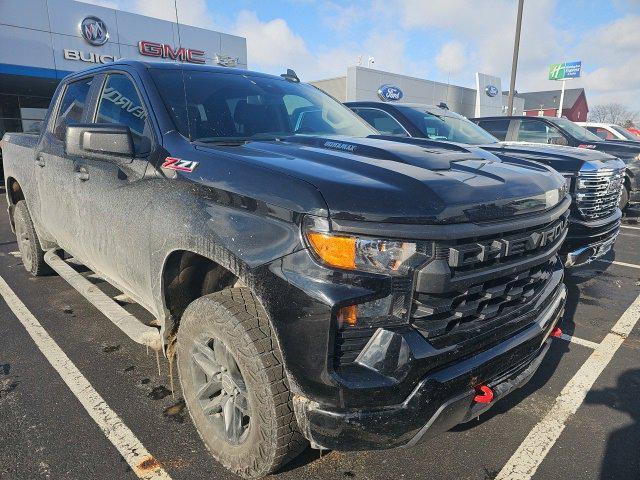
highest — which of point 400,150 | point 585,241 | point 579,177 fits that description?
point 400,150

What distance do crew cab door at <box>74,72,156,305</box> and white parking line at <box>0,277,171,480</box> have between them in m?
0.66

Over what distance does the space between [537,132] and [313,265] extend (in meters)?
7.49

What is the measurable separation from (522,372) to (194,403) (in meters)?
1.61

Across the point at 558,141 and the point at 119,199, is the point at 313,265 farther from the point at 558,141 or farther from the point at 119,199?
the point at 558,141

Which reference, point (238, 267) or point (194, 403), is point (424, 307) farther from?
point (194, 403)

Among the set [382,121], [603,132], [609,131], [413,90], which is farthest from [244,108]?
[413,90]

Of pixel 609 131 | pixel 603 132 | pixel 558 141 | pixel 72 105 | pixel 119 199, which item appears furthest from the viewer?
pixel 603 132

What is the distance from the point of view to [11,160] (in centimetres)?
464

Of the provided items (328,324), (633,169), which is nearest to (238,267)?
(328,324)

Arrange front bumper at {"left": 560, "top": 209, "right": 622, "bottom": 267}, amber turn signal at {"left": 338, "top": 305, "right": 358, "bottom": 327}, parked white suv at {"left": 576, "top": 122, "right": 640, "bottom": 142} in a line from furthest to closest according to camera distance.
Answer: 1. parked white suv at {"left": 576, "top": 122, "right": 640, "bottom": 142}
2. front bumper at {"left": 560, "top": 209, "right": 622, "bottom": 267}
3. amber turn signal at {"left": 338, "top": 305, "right": 358, "bottom": 327}

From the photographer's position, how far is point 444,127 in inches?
238

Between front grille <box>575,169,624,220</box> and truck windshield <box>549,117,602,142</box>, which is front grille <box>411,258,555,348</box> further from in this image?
Result: truck windshield <box>549,117,602,142</box>

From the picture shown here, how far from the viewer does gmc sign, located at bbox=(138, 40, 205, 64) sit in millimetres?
18438

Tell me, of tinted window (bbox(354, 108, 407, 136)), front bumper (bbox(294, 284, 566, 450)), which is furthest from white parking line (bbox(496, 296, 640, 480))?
tinted window (bbox(354, 108, 407, 136))
